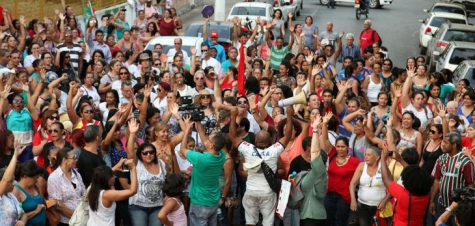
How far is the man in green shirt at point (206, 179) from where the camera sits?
972 cm

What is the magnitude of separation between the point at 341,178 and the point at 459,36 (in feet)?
46.6

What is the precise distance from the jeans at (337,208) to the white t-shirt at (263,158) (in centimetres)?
106

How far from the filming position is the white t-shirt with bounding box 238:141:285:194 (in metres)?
10.2

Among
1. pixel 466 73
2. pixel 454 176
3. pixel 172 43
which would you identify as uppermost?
pixel 172 43

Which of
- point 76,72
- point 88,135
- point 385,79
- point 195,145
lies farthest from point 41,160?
point 385,79

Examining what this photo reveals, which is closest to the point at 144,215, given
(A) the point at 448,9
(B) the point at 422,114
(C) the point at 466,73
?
(B) the point at 422,114

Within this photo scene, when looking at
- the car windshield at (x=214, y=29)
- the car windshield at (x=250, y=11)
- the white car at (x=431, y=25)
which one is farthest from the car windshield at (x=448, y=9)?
the car windshield at (x=214, y=29)

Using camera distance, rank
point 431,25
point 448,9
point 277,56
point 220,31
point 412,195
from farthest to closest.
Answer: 1. point 448,9
2. point 431,25
3. point 220,31
4. point 277,56
5. point 412,195

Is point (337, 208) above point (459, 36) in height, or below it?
below

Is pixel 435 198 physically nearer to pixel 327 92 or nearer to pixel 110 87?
pixel 327 92

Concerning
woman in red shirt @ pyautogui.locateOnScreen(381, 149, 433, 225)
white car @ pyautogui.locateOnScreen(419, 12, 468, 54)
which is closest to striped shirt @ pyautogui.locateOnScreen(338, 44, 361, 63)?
white car @ pyautogui.locateOnScreen(419, 12, 468, 54)

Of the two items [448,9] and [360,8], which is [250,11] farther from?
[448,9]

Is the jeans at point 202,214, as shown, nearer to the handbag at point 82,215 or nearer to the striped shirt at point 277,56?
the handbag at point 82,215

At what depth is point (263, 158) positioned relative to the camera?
400 inches
